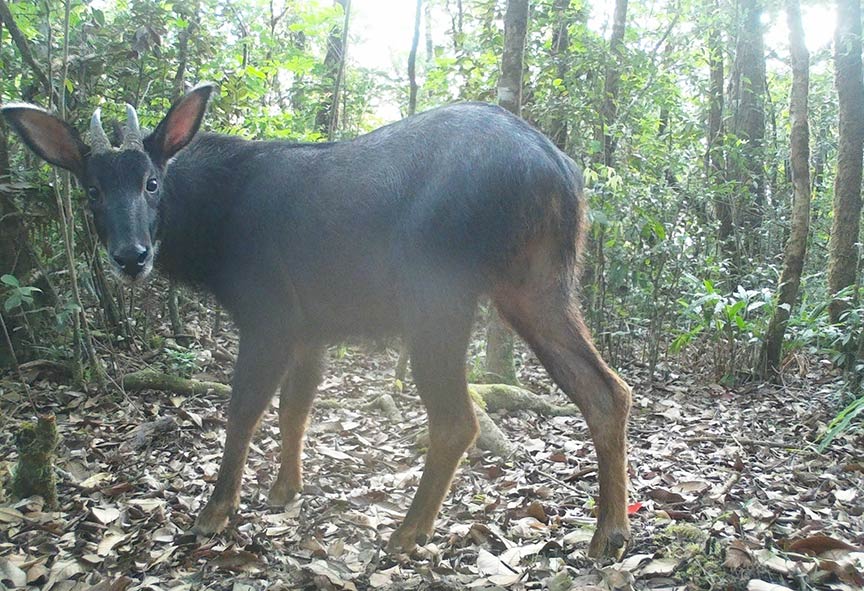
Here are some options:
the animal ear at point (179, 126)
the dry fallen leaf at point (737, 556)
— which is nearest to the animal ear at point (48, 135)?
the animal ear at point (179, 126)

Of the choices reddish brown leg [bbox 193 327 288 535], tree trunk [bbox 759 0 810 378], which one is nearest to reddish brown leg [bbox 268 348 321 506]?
reddish brown leg [bbox 193 327 288 535]

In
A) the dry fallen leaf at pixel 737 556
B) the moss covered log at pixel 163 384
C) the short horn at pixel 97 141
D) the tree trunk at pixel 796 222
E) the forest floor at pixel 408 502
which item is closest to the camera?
the dry fallen leaf at pixel 737 556

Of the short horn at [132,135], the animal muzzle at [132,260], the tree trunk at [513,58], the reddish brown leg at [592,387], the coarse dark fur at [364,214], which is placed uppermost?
the tree trunk at [513,58]

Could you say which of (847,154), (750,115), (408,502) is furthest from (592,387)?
(750,115)

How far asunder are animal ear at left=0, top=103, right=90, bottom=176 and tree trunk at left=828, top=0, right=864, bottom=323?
654 centimetres

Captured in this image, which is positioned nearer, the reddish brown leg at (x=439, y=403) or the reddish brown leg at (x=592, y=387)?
the reddish brown leg at (x=592, y=387)

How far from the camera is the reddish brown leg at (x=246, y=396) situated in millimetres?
3674

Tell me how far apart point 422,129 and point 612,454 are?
1793mm

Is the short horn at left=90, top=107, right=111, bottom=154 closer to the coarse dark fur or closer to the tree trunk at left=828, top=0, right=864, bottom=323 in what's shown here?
the coarse dark fur

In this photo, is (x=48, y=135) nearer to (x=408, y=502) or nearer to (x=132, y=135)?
(x=132, y=135)

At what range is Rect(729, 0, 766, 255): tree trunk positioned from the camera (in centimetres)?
962

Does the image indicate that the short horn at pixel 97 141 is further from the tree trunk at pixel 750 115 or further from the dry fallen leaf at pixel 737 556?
the tree trunk at pixel 750 115

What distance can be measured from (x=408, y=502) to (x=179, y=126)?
7.91 feet

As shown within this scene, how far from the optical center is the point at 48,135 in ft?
12.2
